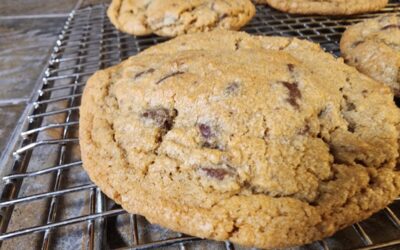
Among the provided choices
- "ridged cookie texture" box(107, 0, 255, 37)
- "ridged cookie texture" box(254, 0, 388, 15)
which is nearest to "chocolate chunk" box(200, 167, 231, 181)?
"ridged cookie texture" box(107, 0, 255, 37)

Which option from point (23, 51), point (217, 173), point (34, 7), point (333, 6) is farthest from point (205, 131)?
Answer: point (34, 7)

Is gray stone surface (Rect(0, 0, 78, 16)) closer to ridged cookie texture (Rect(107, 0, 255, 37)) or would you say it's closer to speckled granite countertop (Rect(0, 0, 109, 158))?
speckled granite countertop (Rect(0, 0, 109, 158))

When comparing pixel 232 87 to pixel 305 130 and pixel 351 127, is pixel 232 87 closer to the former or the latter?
pixel 305 130

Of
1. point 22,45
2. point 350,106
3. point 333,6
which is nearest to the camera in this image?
point 350,106

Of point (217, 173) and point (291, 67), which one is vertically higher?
point (291, 67)

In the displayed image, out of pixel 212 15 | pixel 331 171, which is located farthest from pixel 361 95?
pixel 212 15

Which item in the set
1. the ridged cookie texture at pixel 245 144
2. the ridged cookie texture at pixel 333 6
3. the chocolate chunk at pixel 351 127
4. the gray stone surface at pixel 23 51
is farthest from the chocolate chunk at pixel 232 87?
the ridged cookie texture at pixel 333 6
